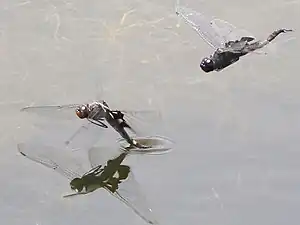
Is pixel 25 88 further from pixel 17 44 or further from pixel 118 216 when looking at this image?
pixel 118 216

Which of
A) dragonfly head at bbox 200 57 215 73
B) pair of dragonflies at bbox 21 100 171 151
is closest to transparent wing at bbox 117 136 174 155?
pair of dragonflies at bbox 21 100 171 151

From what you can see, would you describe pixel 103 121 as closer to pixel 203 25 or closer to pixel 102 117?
pixel 102 117

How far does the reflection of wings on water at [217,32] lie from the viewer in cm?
220

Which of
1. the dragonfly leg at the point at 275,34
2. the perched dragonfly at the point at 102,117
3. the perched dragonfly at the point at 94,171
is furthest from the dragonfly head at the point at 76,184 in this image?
the dragonfly leg at the point at 275,34

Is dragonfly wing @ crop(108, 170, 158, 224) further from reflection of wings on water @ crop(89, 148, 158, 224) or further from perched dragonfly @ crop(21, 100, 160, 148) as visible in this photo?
perched dragonfly @ crop(21, 100, 160, 148)

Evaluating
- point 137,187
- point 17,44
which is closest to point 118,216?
point 137,187

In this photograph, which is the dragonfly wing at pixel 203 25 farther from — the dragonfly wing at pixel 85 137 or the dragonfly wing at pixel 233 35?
the dragonfly wing at pixel 85 137

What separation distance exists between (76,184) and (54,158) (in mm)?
87

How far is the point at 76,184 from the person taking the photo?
6.36 feet

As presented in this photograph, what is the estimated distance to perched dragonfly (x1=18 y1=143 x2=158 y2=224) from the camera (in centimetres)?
190

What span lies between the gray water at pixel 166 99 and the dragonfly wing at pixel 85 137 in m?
0.09

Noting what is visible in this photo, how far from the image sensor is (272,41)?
2219 mm

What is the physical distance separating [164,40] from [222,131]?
365 millimetres

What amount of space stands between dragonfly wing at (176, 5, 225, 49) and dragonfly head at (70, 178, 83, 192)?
1.77ft
